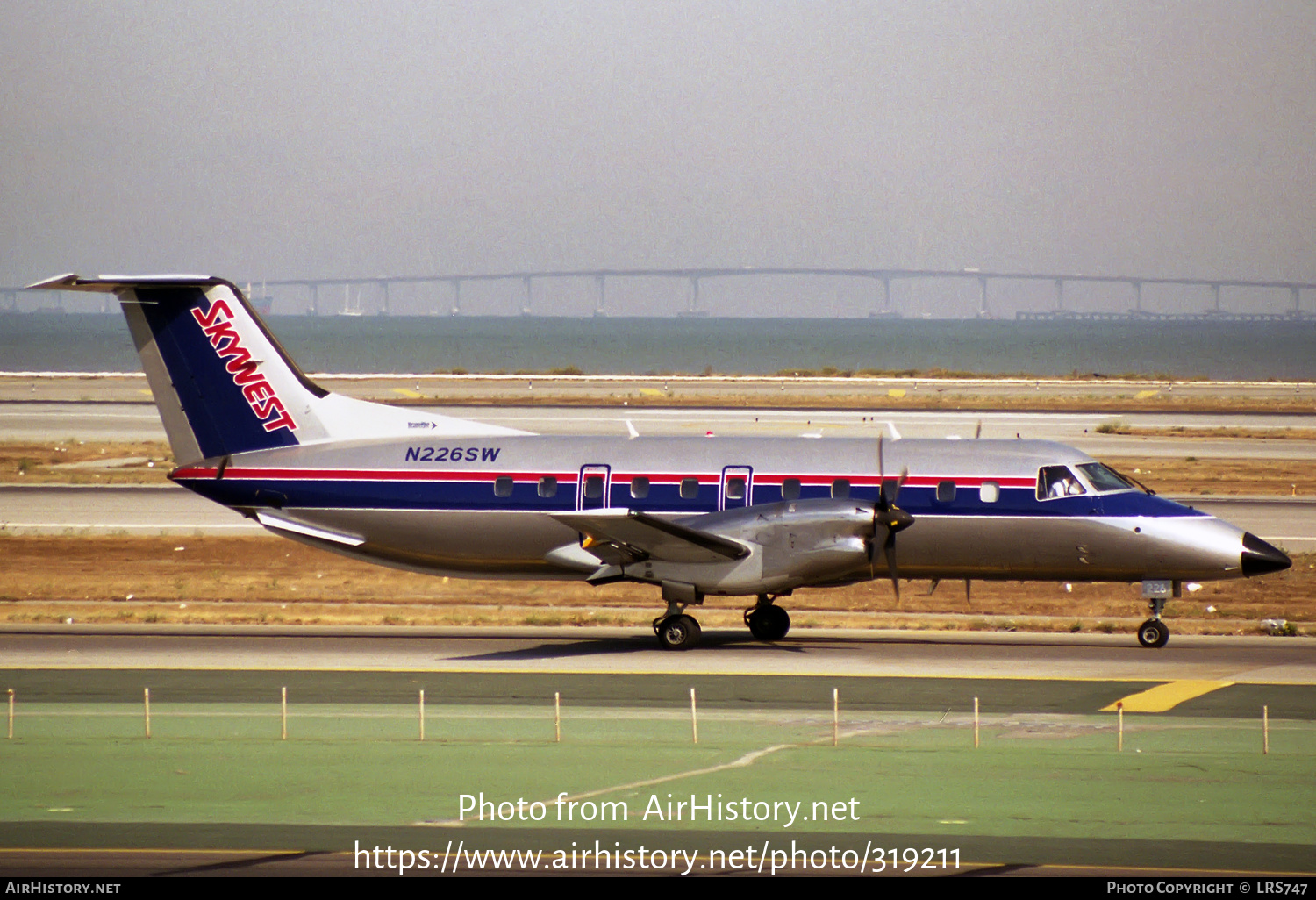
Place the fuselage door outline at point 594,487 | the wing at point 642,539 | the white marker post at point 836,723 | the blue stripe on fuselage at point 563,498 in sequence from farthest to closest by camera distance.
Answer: the fuselage door outline at point 594,487 → the blue stripe on fuselage at point 563,498 → the wing at point 642,539 → the white marker post at point 836,723

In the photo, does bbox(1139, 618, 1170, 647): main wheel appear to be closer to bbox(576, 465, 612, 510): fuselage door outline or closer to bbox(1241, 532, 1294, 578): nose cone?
bbox(1241, 532, 1294, 578): nose cone

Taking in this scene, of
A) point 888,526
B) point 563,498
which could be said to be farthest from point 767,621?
point 563,498

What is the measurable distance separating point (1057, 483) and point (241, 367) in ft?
55.0

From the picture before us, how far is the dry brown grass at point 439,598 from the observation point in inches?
1238

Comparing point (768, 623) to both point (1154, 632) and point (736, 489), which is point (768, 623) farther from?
point (1154, 632)

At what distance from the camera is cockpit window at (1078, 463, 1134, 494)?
27000 millimetres

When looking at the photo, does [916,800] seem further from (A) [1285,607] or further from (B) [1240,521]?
(B) [1240,521]

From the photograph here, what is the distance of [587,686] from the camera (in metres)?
23.7

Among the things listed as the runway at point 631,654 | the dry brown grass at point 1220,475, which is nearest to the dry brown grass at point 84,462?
the runway at point 631,654

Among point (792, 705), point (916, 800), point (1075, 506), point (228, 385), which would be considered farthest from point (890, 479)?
point (228, 385)

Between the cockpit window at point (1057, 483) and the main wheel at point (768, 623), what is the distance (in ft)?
18.5

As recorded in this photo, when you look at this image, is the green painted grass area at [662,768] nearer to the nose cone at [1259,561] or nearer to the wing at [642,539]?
the wing at [642,539]

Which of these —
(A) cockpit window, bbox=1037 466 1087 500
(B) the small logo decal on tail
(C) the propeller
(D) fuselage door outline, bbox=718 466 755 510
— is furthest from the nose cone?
(B) the small logo decal on tail

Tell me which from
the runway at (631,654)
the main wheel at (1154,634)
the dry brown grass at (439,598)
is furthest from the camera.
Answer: the dry brown grass at (439,598)
